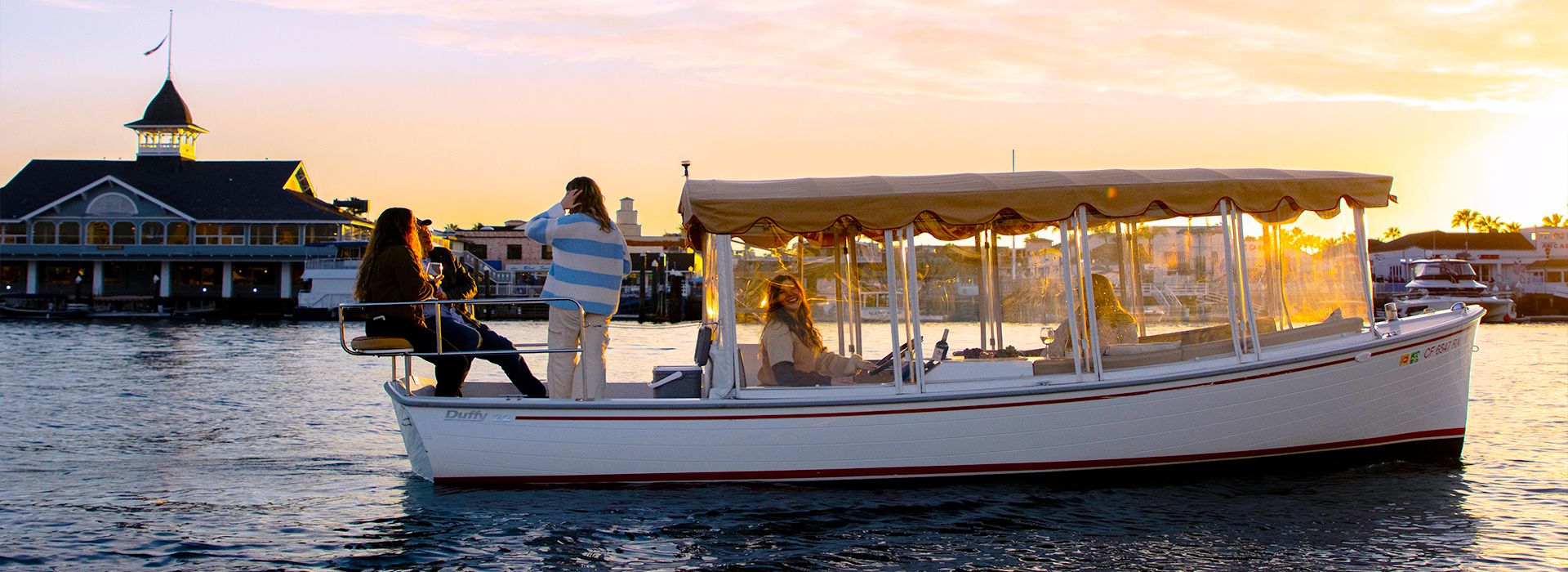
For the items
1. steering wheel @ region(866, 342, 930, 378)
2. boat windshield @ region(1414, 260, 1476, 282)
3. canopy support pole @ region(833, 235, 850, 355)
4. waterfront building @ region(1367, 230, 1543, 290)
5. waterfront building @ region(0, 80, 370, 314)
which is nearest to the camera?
steering wheel @ region(866, 342, 930, 378)

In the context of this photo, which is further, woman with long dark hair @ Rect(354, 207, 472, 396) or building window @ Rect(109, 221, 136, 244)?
building window @ Rect(109, 221, 136, 244)

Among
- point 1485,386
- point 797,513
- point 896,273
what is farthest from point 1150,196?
point 1485,386

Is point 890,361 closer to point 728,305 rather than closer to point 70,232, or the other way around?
point 728,305

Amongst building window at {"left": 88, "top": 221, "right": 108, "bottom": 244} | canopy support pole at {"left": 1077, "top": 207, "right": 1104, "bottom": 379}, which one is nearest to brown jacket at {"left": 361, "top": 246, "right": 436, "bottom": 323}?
canopy support pole at {"left": 1077, "top": 207, "right": 1104, "bottom": 379}

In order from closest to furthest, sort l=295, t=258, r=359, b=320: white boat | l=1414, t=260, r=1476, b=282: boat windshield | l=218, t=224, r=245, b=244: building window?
l=1414, t=260, r=1476, b=282: boat windshield → l=295, t=258, r=359, b=320: white boat → l=218, t=224, r=245, b=244: building window

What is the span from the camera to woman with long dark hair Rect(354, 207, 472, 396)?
26.6 ft

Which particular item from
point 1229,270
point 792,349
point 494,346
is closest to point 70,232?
point 494,346

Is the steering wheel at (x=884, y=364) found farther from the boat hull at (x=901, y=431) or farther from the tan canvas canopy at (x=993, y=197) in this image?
the tan canvas canopy at (x=993, y=197)

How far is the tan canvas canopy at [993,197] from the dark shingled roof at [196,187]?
193 ft

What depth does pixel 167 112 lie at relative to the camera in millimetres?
67125

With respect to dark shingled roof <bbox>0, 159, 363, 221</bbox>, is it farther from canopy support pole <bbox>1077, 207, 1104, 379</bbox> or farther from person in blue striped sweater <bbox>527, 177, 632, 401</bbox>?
canopy support pole <bbox>1077, 207, 1104, 379</bbox>

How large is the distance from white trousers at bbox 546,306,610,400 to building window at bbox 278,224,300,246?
58.5 metres

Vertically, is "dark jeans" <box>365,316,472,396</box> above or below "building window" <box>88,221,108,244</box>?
below

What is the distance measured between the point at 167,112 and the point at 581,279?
69028 mm
